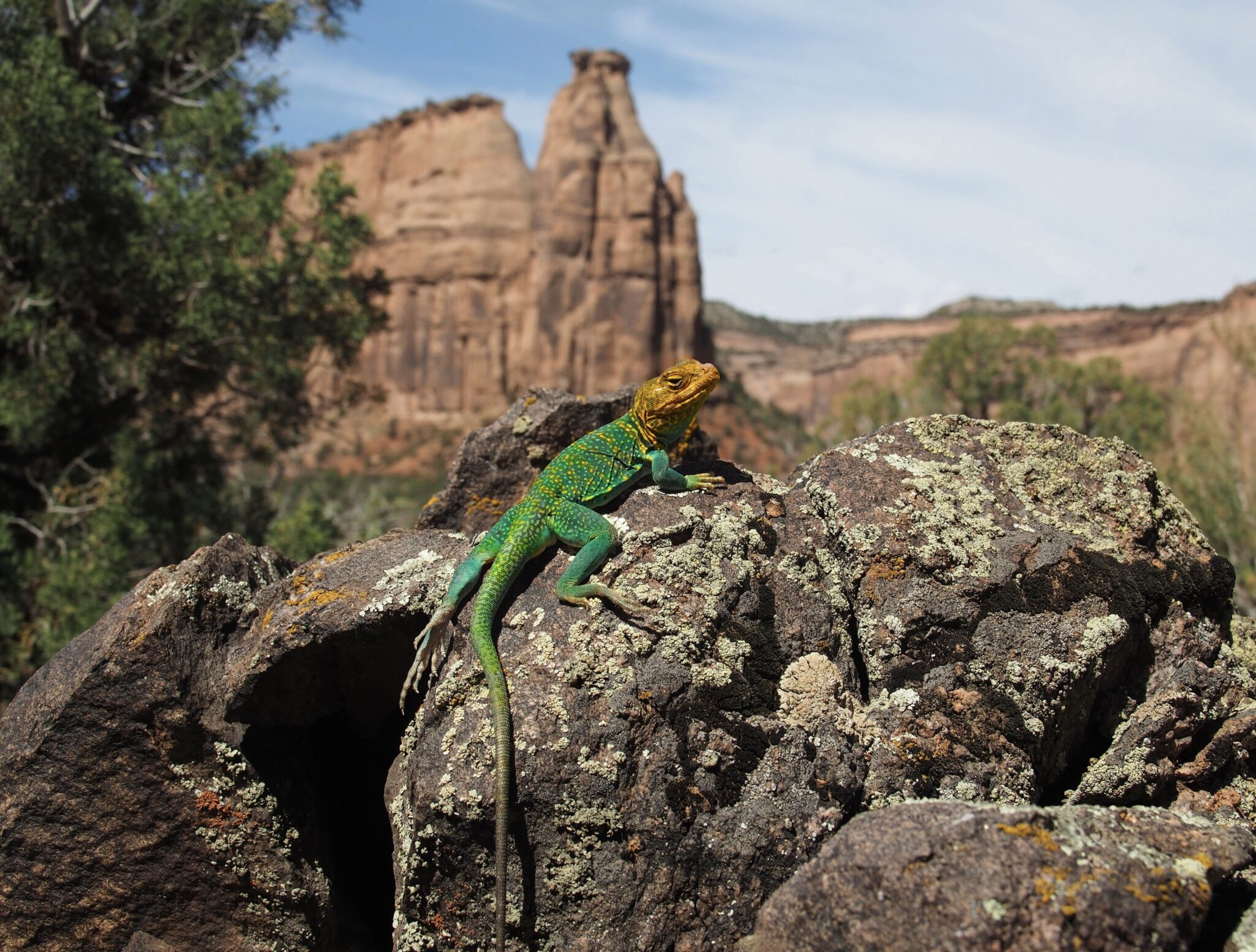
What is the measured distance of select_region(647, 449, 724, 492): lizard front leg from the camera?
4.41 m

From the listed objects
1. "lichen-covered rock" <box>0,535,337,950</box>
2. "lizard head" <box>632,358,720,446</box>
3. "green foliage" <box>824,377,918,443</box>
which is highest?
"green foliage" <box>824,377,918,443</box>

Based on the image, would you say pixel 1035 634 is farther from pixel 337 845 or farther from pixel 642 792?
pixel 337 845

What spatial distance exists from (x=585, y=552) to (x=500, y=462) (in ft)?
4.53

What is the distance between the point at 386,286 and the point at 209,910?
1229 cm

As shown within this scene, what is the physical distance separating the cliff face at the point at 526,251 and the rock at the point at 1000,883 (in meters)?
57.6

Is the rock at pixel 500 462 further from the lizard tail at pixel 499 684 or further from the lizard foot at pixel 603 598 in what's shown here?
the lizard foot at pixel 603 598

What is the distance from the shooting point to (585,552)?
396cm

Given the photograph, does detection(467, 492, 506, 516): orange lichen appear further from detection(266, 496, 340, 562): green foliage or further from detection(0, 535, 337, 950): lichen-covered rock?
detection(266, 496, 340, 562): green foliage

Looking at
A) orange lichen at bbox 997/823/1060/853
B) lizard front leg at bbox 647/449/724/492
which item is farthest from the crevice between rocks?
orange lichen at bbox 997/823/1060/853

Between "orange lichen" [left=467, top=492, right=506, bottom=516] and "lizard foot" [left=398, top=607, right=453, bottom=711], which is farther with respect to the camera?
"orange lichen" [left=467, top=492, right=506, bottom=516]

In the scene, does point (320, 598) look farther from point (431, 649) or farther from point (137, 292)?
point (137, 292)

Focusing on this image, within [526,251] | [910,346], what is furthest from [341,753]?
[910,346]

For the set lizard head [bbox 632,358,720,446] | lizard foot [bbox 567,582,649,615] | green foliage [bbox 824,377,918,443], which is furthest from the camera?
green foliage [bbox 824,377,918,443]

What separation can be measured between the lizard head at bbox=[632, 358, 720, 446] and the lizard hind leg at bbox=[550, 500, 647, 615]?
24.7 inches
